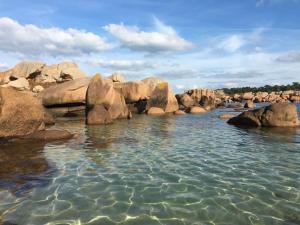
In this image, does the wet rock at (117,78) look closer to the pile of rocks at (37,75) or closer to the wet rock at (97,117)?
the pile of rocks at (37,75)

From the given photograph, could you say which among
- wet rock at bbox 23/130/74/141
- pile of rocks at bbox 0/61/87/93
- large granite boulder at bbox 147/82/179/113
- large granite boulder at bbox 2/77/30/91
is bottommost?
wet rock at bbox 23/130/74/141

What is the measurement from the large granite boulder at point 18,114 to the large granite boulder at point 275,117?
16.5 meters

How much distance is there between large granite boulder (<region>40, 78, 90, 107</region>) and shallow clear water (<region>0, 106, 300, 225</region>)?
54.3ft

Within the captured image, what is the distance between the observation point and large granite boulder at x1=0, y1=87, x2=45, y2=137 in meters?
19.5

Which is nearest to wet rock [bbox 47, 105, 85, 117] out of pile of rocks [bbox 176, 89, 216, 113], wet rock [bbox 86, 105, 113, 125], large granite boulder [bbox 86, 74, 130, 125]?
large granite boulder [bbox 86, 74, 130, 125]

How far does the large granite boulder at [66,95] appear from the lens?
114 ft

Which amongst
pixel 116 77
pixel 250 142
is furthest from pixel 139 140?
pixel 116 77

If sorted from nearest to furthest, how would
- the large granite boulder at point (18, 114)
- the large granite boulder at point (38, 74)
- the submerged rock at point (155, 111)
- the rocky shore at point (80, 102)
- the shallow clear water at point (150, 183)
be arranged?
the shallow clear water at point (150, 183), the large granite boulder at point (18, 114), the rocky shore at point (80, 102), the submerged rock at point (155, 111), the large granite boulder at point (38, 74)

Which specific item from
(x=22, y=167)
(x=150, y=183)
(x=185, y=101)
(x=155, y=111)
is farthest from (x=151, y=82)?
(x=150, y=183)

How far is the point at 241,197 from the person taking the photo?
970 centimetres

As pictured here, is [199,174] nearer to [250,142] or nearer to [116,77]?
[250,142]

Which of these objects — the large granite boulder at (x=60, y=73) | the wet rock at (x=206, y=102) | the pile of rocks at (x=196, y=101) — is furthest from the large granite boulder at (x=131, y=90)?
the wet rock at (x=206, y=102)

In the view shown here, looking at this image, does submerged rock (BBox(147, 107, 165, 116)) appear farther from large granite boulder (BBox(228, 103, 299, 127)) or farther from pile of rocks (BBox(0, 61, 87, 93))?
large granite boulder (BBox(228, 103, 299, 127))

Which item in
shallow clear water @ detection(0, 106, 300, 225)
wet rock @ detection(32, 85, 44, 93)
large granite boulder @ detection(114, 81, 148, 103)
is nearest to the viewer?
shallow clear water @ detection(0, 106, 300, 225)
